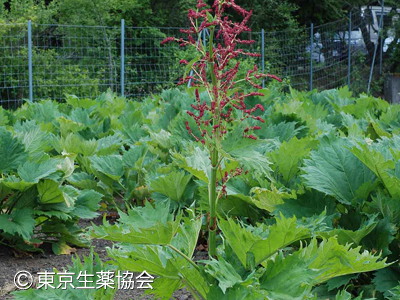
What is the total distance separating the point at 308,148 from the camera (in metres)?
3.11

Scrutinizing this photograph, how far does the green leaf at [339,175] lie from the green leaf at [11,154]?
164 cm

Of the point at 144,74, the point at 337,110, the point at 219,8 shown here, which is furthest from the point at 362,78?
the point at 219,8

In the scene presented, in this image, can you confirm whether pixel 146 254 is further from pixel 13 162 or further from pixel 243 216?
pixel 13 162

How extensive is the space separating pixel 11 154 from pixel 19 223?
14.6 inches

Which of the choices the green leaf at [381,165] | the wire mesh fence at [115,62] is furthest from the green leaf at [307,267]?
the wire mesh fence at [115,62]

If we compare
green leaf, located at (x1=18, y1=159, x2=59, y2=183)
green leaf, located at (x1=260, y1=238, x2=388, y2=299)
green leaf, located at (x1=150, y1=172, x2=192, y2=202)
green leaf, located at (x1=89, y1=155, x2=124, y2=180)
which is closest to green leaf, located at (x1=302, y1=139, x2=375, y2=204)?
green leaf, located at (x1=260, y1=238, x2=388, y2=299)

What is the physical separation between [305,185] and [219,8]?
975 mm

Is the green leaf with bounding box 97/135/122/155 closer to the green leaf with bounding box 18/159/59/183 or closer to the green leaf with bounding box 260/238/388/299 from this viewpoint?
the green leaf with bounding box 18/159/59/183

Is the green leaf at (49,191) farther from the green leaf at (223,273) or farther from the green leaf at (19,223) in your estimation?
the green leaf at (223,273)

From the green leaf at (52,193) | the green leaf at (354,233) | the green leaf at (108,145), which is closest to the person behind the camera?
the green leaf at (354,233)

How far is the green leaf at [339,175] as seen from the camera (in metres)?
2.56

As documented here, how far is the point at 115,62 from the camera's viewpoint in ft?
52.1

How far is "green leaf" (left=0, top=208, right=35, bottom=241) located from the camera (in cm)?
352

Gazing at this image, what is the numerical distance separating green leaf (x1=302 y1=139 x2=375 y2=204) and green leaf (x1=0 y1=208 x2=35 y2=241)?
162cm
